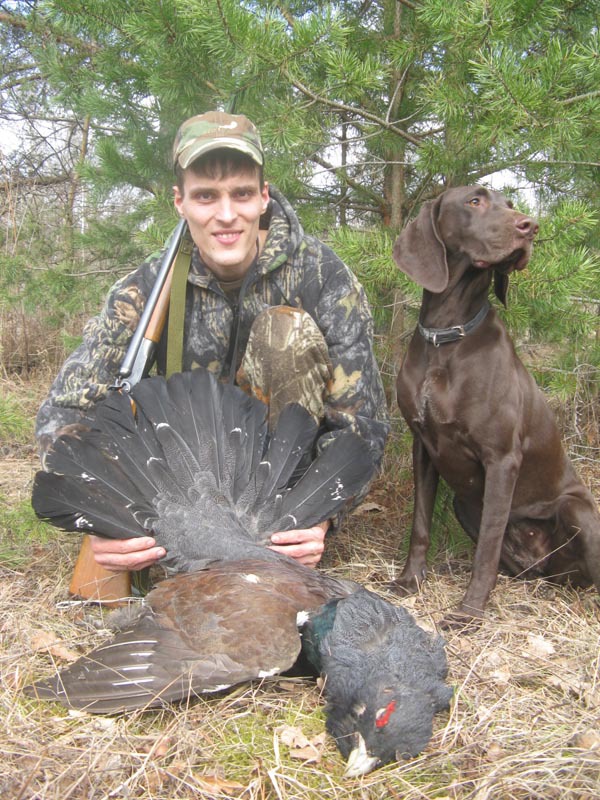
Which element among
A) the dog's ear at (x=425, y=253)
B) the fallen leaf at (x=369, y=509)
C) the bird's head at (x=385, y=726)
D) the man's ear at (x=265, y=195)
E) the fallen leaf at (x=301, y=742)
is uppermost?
the man's ear at (x=265, y=195)

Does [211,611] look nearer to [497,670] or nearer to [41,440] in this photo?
[497,670]

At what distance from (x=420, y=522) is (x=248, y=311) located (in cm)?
152

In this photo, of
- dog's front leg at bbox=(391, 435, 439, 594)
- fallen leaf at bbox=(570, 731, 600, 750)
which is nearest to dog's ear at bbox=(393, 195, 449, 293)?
dog's front leg at bbox=(391, 435, 439, 594)

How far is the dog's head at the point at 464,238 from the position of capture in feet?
9.46

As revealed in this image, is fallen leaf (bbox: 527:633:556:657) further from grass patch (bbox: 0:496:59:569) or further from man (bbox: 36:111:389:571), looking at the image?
grass patch (bbox: 0:496:59:569)

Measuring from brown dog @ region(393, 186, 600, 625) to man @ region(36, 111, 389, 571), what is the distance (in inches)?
20.3

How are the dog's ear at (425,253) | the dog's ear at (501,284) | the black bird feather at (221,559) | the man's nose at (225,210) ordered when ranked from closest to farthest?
the black bird feather at (221,559) → the dog's ear at (425,253) → the dog's ear at (501,284) → the man's nose at (225,210)

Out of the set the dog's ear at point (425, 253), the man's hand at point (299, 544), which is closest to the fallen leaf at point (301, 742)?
the man's hand at point (299, 544)

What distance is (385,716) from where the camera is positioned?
6.48 ft

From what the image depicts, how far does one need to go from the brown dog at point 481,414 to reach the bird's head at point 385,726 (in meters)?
0.94

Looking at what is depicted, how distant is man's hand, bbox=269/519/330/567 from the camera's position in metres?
3.07

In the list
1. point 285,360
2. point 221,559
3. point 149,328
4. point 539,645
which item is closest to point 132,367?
point 149,328

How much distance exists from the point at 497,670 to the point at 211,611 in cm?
114

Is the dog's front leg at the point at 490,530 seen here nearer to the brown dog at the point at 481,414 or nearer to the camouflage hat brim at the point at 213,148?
the brown dog at the point at 481,414
